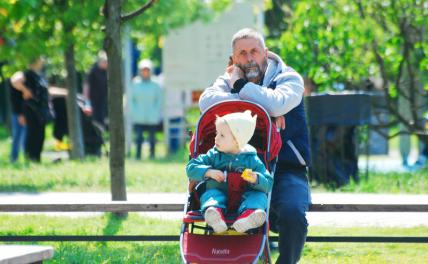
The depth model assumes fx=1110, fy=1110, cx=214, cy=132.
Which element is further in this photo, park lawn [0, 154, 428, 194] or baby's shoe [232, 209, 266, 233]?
park lawn [0, 154, 428, 194]

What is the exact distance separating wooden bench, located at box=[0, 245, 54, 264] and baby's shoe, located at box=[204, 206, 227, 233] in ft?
3.07

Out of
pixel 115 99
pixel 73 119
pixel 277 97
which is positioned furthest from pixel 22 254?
pixel 73 119

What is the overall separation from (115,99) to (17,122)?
942 cm

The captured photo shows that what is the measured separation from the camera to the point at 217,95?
7305mm

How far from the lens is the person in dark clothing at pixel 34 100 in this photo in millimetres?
18031

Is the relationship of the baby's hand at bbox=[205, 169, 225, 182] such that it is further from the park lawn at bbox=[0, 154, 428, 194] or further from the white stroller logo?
the park lawn at bbox=[0, 154, 428, 194]

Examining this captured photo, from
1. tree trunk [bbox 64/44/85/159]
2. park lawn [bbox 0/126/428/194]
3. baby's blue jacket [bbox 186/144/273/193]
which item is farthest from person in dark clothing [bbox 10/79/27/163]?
baby's blue jacket [bbox 186/144/273/193]

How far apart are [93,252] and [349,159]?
5.84 meters

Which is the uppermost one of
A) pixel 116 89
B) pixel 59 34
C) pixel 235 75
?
pixel 59 34

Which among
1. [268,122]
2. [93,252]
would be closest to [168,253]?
[93,252]

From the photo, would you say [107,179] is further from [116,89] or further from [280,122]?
[280,122]

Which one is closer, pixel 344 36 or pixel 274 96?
pixel 274 96

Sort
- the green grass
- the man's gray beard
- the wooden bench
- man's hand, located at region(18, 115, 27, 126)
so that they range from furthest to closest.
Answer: man's hand, located at region(18, 115, 27, 126)
the green grass
the man's gray beard
the wooden bench

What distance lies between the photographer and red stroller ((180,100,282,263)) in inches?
253
